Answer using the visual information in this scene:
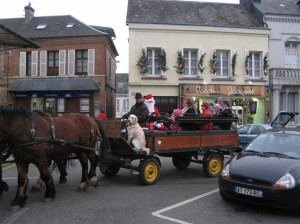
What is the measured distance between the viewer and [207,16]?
27594 mm

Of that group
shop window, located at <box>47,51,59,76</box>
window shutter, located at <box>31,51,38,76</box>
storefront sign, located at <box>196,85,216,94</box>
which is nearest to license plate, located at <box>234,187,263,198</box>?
storefront sign, located at <box>196,85,216,94</box>

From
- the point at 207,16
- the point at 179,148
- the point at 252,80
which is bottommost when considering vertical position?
the point at 179,148

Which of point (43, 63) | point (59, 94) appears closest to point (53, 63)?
point (43, 63)

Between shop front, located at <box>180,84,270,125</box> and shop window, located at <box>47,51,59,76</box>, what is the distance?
36.3 feet

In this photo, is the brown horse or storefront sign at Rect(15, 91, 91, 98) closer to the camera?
the brown horse

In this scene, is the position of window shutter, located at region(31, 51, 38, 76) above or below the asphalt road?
above

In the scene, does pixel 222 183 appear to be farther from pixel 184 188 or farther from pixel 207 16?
pixel 207 16

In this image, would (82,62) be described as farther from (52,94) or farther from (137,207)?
(137,207)

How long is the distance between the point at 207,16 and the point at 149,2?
4332mm

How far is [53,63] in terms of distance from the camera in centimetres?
2992

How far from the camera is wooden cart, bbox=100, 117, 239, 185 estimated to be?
27.8ft

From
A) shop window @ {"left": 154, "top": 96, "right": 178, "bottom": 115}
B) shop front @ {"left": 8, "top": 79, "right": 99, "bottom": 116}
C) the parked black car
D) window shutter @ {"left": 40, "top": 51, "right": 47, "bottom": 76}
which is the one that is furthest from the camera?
window shutter @ {"left": 40, "top": 51, "right": 47, "bottom": 76}

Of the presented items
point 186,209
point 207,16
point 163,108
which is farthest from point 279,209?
point 207,16

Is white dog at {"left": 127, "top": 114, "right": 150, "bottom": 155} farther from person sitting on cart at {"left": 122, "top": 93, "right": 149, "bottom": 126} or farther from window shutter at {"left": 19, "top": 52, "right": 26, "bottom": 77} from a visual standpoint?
window shutter at {"left": 19, "top": 52, "right": 26, "bottom": 77}
